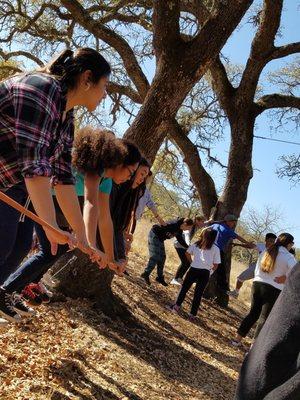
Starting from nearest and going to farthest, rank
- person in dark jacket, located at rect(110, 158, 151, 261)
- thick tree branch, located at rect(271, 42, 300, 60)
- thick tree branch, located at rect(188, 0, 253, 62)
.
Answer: person in dark jacket, located at rect(110, 158, 151, 261) < thick tree branch, located at rect(188, 0, 253, 62) < thick tree branch, located at rect(271, 42, 300, 60)

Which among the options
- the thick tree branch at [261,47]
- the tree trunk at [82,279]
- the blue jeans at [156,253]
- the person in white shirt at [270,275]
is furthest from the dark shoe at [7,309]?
the thick tree branch at [261,47]

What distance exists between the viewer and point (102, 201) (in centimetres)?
413

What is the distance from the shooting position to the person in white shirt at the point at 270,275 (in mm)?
7375

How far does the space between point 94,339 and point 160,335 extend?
5.86 ft

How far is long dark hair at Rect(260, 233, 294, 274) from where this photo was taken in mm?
7387

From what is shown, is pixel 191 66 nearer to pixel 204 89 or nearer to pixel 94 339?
pixel 94 339

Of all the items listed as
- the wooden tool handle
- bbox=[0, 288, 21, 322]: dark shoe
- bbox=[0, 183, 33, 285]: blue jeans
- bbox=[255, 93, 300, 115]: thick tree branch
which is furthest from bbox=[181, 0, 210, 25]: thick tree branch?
the wooden tool handle

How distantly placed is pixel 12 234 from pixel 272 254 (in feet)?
17.1

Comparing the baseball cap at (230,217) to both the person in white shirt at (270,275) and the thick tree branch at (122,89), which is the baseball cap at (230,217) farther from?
the thick tree branch at (122,89)

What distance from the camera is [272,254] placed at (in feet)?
24.5

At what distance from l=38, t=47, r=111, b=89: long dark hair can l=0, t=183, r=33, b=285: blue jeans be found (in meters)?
0.75

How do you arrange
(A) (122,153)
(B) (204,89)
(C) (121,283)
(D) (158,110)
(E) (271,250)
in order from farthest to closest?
(B) (204,89) → (C) (121,283) → (E) (271,250) → (D) (158,110) → (A) (122,153)

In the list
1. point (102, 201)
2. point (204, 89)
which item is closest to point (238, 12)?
point (102, 201)

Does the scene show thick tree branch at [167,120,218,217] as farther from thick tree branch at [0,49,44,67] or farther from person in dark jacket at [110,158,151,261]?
person in dark jacket at [110,158,151,261]
